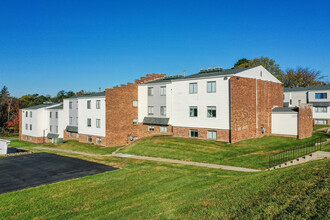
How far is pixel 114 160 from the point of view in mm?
24859

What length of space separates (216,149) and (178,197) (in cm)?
1482

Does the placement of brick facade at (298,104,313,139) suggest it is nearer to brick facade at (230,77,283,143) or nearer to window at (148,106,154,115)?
brick facade at (230,77,283,143)

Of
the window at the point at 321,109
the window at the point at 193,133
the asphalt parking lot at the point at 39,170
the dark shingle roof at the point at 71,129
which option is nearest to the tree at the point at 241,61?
the window at the point at 321,109

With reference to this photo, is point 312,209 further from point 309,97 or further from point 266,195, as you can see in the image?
point 309,97

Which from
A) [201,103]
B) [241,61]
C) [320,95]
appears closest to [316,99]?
[320,95]

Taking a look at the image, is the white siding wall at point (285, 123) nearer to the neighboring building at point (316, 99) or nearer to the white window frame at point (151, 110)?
the neighboring building at point (316, 99)

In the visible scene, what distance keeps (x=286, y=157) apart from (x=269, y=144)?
7.61m

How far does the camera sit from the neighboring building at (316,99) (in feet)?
161

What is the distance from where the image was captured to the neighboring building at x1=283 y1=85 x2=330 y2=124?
4897 centimetres

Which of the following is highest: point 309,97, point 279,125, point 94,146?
point 309,97

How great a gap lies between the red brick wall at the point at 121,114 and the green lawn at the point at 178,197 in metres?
18.8

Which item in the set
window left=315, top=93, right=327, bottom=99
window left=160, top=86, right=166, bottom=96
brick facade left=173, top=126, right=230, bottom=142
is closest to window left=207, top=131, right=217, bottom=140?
brick facade left=173, top=126, right=230, bottom=142

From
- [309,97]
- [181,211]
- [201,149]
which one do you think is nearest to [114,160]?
[201,149]

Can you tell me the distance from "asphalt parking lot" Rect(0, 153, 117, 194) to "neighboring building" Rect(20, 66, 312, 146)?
13.0m
